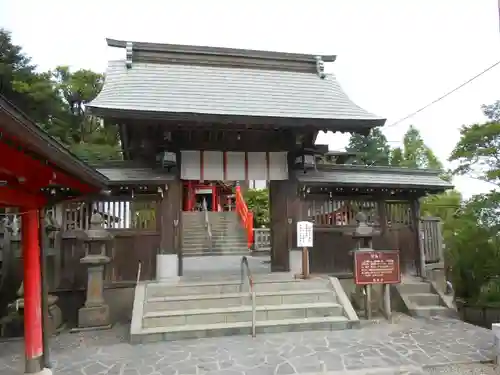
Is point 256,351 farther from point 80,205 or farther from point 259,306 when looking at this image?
point 80,205

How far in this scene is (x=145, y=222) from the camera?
1027 centimetres

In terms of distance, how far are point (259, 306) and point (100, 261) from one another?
151 inches

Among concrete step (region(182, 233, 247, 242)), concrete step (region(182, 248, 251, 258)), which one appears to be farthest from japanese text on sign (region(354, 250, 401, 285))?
concrete step (region(182, 233, 247, 242))

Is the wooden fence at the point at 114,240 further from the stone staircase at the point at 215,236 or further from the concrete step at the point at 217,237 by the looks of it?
the concrete step at the point at 217,237

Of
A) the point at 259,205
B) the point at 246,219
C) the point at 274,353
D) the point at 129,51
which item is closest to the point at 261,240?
the point at 246,219

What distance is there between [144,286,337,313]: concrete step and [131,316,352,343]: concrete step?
2.18 ft


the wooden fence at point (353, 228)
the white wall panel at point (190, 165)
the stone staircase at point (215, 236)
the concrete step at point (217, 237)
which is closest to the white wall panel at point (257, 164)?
the white wall panel at point (190, 165)

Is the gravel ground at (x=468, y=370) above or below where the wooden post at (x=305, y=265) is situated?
below

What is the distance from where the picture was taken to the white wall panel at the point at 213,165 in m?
10.4

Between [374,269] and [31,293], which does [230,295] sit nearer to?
[374,269]

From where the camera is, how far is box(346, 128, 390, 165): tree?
3896cm

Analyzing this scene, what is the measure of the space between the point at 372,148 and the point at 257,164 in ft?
107

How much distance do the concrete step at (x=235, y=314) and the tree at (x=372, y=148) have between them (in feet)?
103

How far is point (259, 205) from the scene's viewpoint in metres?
29.6
